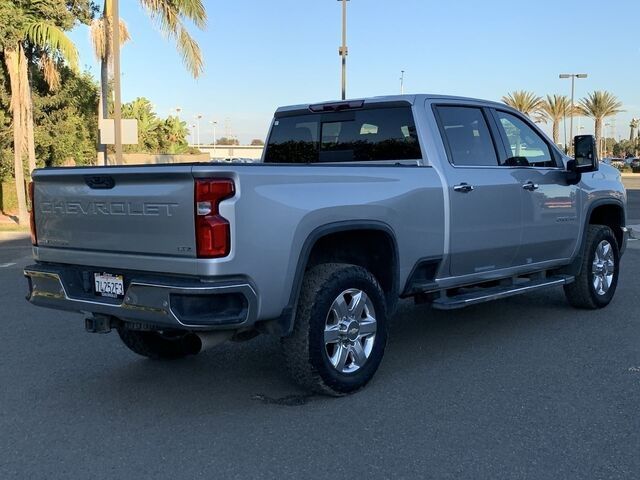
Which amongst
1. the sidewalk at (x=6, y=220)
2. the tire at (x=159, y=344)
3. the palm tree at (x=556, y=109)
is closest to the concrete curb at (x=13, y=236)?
the sidewalk at (x=6, y=220)

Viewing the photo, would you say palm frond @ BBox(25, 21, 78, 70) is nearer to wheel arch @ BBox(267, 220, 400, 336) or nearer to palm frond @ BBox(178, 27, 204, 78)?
palm frond @ BBox(178, 27, 204, 78)

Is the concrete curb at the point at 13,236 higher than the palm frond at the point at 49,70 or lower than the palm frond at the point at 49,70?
lower

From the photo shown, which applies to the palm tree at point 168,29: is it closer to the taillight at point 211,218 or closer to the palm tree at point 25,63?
the palm tree at point 25,63

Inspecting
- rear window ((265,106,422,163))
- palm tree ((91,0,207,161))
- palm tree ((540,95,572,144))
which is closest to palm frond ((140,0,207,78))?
palm tree ((91,0,207,161))

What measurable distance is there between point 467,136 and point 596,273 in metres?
2.52

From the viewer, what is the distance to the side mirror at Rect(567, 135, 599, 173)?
256 inches

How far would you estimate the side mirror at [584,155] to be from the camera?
651cm

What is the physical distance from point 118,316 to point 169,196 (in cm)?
83

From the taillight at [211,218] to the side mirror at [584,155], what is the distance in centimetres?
399

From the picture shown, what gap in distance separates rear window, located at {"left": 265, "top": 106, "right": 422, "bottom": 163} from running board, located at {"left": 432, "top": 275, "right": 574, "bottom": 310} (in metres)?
1.16

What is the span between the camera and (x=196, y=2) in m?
18.7

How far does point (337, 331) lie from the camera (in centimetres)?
454

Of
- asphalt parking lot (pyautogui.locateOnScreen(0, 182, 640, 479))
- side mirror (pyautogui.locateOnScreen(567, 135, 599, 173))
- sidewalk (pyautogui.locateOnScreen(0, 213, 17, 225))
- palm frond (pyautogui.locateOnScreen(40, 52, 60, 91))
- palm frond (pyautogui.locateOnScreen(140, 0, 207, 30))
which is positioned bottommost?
asphalt parking lot (pyautogui.locateOnScreen(0, 182, 640, 479))

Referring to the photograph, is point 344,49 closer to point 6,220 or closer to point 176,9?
point 176,9
